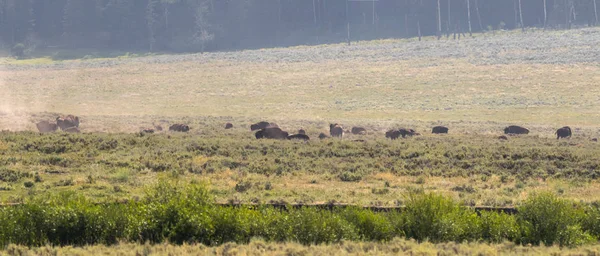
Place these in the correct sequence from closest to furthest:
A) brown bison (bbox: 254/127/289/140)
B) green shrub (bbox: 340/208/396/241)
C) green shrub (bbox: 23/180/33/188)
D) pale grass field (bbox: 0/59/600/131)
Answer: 1. green shrub (bbox: 340/208/396/241)
2. green shrub (bbox: 23/180/33/188)
3. brown bison (bbox: 254/127/289/140)
4. pale grass field (bbox: 0/59/600/131)

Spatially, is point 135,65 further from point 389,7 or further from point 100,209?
point 100,209

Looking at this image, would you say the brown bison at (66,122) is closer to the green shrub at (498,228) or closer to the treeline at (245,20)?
the green shrub at (498,228)

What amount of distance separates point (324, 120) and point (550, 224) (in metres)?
36.5

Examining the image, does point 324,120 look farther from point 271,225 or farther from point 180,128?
point 271,225

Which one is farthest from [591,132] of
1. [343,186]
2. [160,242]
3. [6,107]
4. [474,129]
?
[6,107]

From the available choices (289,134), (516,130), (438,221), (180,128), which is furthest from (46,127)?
(438,221)

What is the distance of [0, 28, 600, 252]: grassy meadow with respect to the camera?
25.3 m

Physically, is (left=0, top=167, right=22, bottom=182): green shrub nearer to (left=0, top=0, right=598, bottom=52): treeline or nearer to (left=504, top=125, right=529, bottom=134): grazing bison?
(left=504, top=125, right=529, bottom=134): grazing bison

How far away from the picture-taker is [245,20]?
124500 millimetres

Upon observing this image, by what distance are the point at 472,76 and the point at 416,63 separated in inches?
378

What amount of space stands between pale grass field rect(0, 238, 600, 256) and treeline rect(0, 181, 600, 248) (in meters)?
0.73

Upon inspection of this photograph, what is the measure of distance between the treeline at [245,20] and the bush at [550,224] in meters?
90.9

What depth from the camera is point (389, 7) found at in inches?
4958

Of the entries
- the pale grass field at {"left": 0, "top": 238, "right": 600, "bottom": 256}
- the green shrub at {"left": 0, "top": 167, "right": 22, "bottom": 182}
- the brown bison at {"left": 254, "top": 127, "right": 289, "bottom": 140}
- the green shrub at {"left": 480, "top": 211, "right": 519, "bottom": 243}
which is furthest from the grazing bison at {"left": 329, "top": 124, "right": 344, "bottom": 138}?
the pale grass field at {"left": 0, "top": 238, "right": 600, "bottom": 256}
